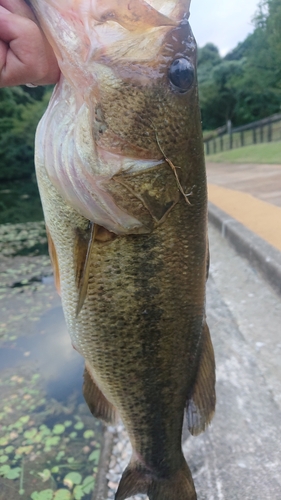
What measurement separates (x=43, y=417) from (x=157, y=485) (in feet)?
5.38

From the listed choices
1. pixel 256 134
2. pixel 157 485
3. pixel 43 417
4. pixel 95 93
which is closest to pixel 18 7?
pixel 95 93

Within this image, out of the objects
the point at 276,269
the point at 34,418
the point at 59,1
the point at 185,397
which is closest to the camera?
the point at 59,1

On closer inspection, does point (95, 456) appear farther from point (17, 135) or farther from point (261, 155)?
point (17, 135)

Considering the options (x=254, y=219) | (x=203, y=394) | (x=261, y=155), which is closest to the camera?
(x=203, y=394)

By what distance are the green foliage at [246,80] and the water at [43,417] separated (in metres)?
24.6

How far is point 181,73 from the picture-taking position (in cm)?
118

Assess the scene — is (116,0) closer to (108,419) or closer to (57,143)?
(57,143)

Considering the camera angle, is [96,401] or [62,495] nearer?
[96,401]

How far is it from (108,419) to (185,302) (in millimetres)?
653

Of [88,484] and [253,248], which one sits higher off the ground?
[253,248]

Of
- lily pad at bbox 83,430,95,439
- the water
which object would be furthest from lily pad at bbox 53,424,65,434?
lily pad at bbox 83,430,95,439

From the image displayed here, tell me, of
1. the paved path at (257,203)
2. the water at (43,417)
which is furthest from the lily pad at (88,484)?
the paved path at (257,203)

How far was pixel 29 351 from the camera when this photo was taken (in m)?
3.86

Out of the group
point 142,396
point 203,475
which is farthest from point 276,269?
point 142,396
